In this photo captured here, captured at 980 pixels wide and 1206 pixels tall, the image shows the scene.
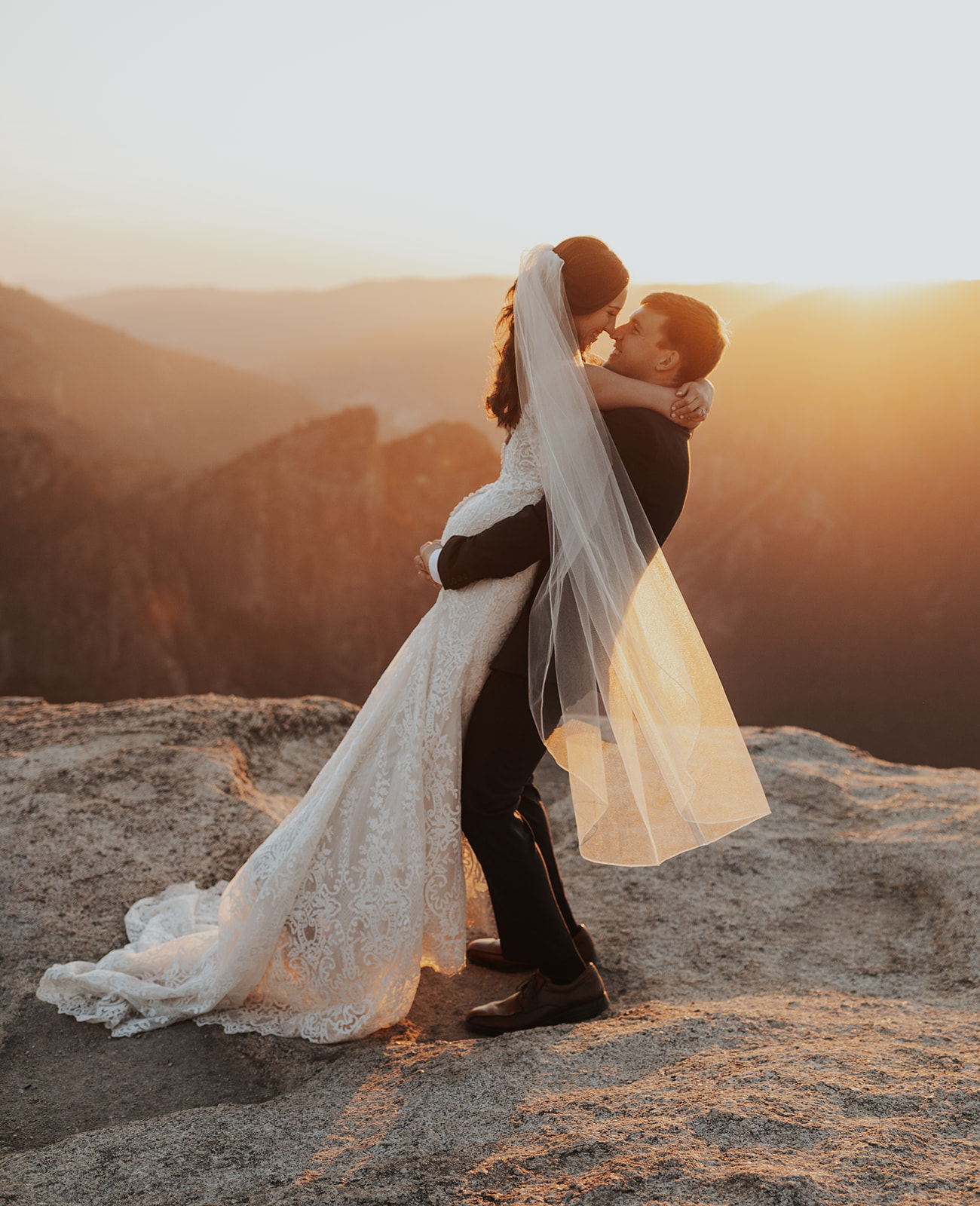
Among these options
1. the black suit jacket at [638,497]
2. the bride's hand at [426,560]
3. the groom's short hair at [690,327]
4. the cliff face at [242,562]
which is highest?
the groom's short hair at [690,327]

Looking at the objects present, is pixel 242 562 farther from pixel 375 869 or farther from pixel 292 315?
pixel 292 315

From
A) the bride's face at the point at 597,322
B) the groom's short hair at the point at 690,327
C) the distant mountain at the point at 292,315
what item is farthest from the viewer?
the distant mountain at the point at 292,315

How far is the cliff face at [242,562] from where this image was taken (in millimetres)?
23219

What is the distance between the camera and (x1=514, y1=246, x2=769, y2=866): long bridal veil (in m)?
2.33

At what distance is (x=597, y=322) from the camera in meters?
2.40

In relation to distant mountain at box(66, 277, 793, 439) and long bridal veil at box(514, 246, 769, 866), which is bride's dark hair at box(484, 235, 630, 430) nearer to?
long bridal veil at box(514, 246, 769, 866)

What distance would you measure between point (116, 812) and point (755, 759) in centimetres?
A: 355

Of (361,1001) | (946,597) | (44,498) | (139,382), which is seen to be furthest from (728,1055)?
(139,382)

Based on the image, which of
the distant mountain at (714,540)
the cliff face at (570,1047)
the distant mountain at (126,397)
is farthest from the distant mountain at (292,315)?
the cliff face at (570,1047)

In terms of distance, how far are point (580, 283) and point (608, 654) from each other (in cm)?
100

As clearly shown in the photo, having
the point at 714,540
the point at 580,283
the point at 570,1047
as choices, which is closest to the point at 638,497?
the point at 580,283

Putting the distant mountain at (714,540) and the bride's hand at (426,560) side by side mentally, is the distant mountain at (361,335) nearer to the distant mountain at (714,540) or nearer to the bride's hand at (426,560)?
the distant mountain at (714,540)

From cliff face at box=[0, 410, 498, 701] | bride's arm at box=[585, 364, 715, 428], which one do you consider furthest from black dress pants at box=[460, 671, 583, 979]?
cliff face at box=[0, 410, 498, 701]

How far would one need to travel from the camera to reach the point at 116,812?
3.99 meters
